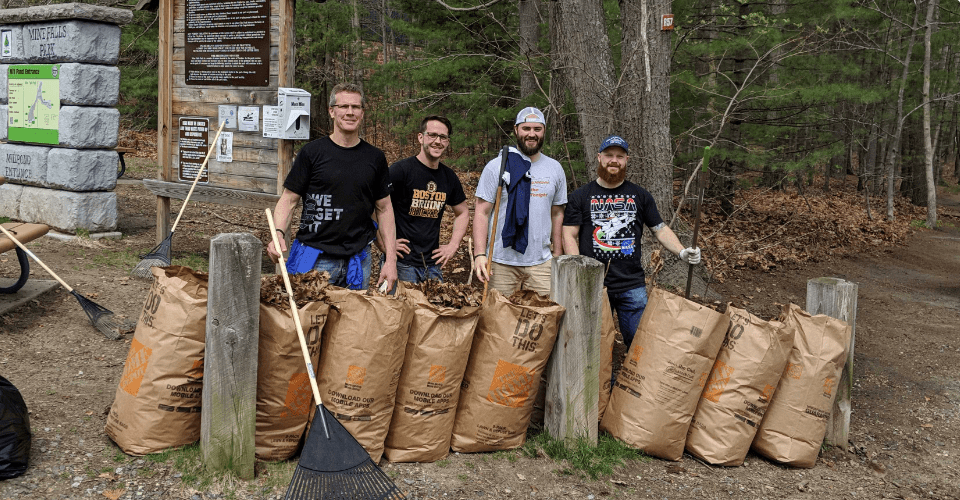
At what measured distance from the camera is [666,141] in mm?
6559

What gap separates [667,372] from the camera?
151 inches

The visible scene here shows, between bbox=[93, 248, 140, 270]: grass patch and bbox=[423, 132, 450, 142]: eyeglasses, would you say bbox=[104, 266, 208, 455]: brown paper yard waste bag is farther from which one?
bbox=[93, 248, 140, 270]: grass patch

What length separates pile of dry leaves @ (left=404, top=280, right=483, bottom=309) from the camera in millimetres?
3588

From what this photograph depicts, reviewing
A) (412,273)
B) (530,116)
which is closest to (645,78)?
(530,116)

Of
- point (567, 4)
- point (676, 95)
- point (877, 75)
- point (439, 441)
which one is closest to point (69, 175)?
point (567, 4)

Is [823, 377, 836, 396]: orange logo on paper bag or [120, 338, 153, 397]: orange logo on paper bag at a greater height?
[120, 338, 153, 397]: orange logo on paper bag

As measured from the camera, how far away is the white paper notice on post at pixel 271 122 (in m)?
6.46

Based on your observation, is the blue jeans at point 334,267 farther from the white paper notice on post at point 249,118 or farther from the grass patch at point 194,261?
the grass patch at point 194,261

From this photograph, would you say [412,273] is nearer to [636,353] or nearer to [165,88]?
[636,353]

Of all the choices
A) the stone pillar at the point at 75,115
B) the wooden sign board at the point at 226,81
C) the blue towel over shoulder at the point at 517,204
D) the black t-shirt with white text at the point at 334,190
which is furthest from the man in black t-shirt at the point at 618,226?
the stone pillar at the point at 75,115

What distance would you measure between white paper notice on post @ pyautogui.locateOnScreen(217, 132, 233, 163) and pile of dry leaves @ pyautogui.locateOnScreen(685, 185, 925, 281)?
16.4ft

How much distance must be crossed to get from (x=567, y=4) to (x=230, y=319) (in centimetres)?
469

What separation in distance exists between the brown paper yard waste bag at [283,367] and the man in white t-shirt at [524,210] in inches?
52.3

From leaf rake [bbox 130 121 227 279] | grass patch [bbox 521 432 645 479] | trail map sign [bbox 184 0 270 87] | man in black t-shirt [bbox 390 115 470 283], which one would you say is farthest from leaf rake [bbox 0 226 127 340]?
grass patch [bbox 521 432 645 479]
